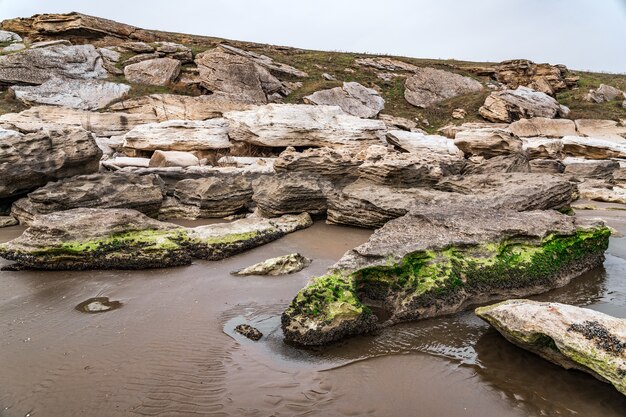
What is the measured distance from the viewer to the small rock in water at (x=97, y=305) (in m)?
6.49

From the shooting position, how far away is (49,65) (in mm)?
26141

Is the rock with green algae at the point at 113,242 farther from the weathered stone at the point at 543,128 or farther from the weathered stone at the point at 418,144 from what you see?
the weathered stone at the point at 543,128

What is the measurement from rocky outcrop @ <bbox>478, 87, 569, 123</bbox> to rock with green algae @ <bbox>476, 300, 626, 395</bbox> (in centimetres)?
2772

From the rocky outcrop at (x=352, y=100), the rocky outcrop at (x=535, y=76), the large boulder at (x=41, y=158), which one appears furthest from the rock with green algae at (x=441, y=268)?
the rocky outcrop at (x=535, y=76)

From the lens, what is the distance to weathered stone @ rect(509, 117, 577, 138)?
27.1m

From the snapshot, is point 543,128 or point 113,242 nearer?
point 113,242

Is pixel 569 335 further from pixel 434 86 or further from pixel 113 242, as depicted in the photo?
pixel 434 86

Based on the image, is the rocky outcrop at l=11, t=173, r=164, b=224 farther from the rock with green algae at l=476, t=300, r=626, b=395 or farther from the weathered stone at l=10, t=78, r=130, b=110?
the weathered stone at l=10, t=78, r=130, b=110

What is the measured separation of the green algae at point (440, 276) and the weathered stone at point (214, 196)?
7259 mm

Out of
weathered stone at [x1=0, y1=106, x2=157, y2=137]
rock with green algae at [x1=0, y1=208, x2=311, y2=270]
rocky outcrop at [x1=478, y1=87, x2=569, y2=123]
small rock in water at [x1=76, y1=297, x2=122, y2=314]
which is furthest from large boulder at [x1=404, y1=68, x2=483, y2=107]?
small rock in water at [x1=76, y1=297, x2=122, y2=314]

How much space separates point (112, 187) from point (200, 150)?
699 cm

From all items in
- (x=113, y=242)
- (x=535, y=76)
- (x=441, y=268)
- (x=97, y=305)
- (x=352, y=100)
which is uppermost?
(x=535, y=76)

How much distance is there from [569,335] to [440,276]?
2.00 meters

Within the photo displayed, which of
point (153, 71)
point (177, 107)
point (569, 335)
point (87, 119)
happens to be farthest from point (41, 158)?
point (153, 71)
